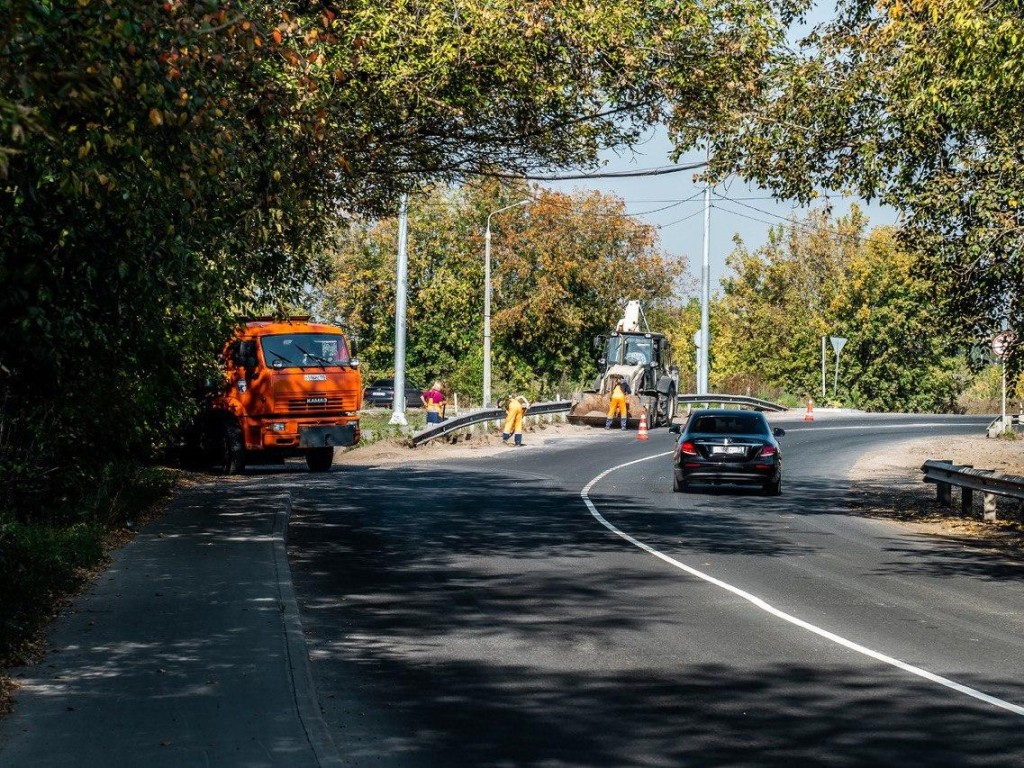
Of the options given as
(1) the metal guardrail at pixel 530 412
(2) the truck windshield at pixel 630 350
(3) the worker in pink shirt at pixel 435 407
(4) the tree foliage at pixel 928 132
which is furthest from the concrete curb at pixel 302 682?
(2) the truck windshield at pixel 630 350

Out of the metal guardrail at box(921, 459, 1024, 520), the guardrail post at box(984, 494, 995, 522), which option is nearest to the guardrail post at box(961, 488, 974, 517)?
the metal guardrail at box(921, 459, 1024, 520)

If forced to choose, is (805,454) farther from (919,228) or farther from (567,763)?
(567,763)

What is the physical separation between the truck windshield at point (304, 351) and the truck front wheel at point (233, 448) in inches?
59.4

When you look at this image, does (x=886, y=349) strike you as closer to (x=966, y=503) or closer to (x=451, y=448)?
(x=451, y=448)

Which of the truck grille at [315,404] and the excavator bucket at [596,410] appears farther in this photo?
the excavator bucket at [596,410]

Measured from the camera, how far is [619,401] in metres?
49.0

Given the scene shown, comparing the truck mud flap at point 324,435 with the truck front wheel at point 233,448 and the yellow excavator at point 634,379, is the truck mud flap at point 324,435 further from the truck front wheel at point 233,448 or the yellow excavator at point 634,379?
the yellow excavator at point 634,379

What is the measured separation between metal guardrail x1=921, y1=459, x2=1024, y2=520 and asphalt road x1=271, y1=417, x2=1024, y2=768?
1.63 m

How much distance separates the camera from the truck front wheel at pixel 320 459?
31.1m

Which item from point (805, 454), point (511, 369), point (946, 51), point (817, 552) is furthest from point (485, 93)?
point (511, 369)

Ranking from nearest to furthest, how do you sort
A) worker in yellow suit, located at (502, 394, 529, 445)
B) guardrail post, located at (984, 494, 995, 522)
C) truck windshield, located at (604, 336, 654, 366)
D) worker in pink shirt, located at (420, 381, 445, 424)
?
1. guardrail post, located at (984, 494, 995, 522)
2. worker in yellow suit, located at (502, 394, 529, 445)
3. worker in pink shirt, located at (420, 381, 445, 424)
4. truck windshield, located at (604, 336, 654, 366)

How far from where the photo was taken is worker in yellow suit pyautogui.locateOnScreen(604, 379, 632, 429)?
1925 inches

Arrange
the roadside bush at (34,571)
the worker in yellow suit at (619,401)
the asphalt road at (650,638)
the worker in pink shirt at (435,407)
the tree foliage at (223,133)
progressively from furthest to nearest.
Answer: the worker in yellow suit at (619,401) → the worker in pink shirt at (435,407) → the roadside bush at (34,571) → the tree foliage at (223,133) → the asphalt road at (650,638)

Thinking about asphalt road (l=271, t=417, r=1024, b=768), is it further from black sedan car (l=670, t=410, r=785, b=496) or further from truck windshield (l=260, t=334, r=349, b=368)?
truck windshield (l=260, t=334, r=349, b=368)
